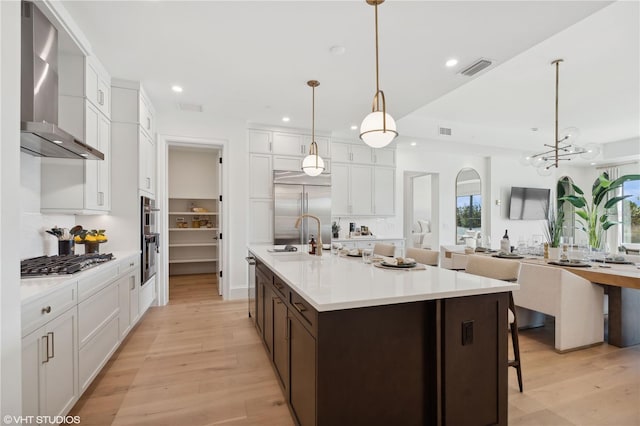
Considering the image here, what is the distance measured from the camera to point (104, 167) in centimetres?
326

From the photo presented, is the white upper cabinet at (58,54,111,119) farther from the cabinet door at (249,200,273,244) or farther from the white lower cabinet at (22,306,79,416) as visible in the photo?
the cabinet door at (249,200,273,244)

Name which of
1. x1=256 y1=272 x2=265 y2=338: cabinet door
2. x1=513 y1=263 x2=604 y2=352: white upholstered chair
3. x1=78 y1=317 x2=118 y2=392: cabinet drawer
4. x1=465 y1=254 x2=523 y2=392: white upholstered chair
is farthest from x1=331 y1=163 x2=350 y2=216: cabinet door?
x1=78 y1=317 x2=118 y2=392: cabinet drawer

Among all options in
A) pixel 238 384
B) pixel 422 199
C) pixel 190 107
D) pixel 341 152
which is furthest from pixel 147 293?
pixel 422 199

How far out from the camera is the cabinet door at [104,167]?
3.15 meters

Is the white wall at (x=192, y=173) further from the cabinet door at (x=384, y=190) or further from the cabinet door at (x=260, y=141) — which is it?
the cabinet door at (x=384, y=190)

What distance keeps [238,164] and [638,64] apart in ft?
17.5

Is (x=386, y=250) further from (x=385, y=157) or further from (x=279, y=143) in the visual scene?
(x=385, y=157)

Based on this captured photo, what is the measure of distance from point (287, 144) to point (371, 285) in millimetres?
3957

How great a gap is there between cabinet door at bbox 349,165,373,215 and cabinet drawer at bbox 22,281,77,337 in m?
4.60

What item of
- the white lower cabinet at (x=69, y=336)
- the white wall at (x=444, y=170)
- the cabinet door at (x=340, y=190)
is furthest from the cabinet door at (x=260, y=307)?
the white wall at (x=444, y=170)

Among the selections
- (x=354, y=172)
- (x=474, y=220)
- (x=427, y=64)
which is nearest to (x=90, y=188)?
(x=427, y=64)

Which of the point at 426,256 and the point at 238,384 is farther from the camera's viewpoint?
the point at 426,256

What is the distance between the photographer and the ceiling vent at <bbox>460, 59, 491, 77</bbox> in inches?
120

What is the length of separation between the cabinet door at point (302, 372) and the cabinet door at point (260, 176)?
3.42m
